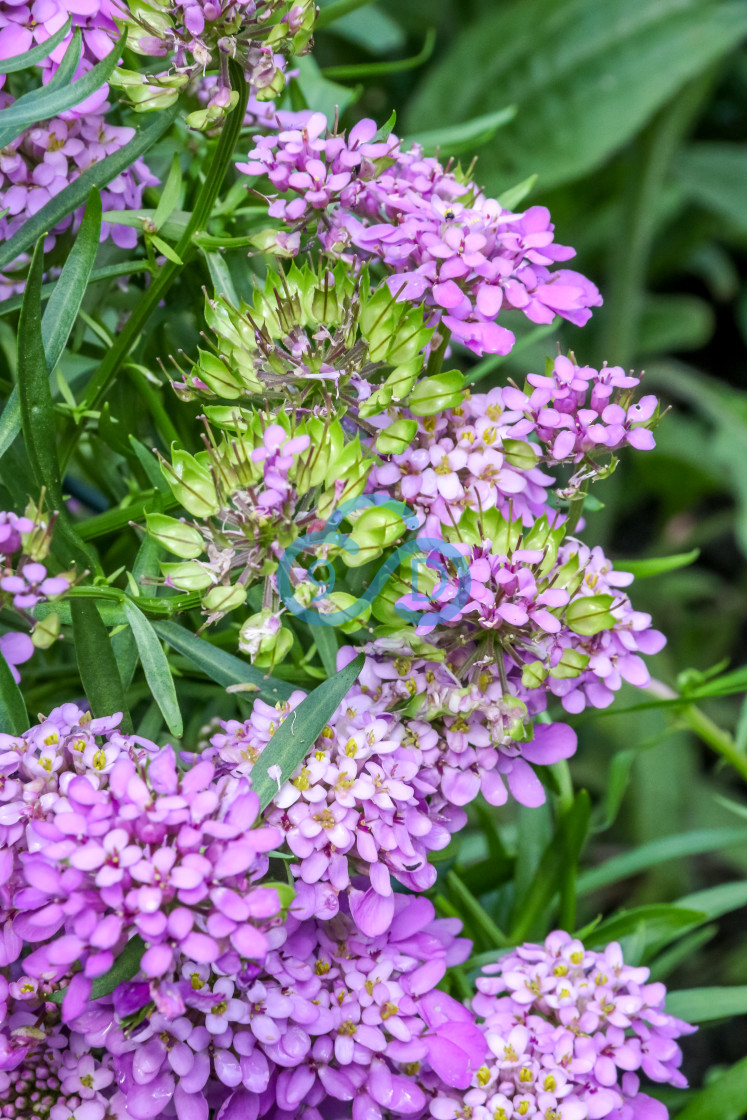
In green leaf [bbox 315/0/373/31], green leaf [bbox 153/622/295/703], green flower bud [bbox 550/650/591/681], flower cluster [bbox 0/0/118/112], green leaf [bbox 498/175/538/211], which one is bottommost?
green flower bud [bbox 550/650/591/681]

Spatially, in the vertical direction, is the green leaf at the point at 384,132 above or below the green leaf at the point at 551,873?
above

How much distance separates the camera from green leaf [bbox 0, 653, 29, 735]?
375 millimetres

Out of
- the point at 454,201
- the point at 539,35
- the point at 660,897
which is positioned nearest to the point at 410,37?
the point at 539,35

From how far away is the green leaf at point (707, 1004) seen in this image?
462mm

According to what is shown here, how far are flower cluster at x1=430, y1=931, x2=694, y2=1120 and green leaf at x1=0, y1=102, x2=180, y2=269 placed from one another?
341 mm

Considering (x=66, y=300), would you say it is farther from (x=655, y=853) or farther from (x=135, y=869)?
(x=655, y=853)

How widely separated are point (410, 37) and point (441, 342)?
1.52 meters

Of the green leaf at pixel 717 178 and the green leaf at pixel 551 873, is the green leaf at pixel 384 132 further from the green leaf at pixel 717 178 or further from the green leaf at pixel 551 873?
the green leaf at pixel 717 178

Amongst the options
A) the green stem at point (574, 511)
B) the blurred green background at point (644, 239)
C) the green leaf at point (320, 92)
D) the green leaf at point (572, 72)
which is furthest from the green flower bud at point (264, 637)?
the green leaf at point (572, 72)

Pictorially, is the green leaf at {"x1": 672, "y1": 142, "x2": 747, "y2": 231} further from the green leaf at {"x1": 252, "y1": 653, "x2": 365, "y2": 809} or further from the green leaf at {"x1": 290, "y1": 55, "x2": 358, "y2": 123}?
the green leaf at {"x1": 252, "y1": 653, "x2": 365, "y2": 809}

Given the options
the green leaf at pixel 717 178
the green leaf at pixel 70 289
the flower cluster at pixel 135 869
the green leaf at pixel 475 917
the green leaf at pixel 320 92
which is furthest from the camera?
the green leaf at pixel 717 178

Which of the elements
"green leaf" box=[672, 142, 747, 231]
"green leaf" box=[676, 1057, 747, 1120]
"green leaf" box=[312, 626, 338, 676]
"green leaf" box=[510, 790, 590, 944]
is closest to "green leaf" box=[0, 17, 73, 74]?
"green leaf" box=[312, 626, 338, 676]

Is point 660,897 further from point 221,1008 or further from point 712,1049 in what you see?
point 221,1008

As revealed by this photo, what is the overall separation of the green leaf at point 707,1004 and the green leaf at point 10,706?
12.5 inches
